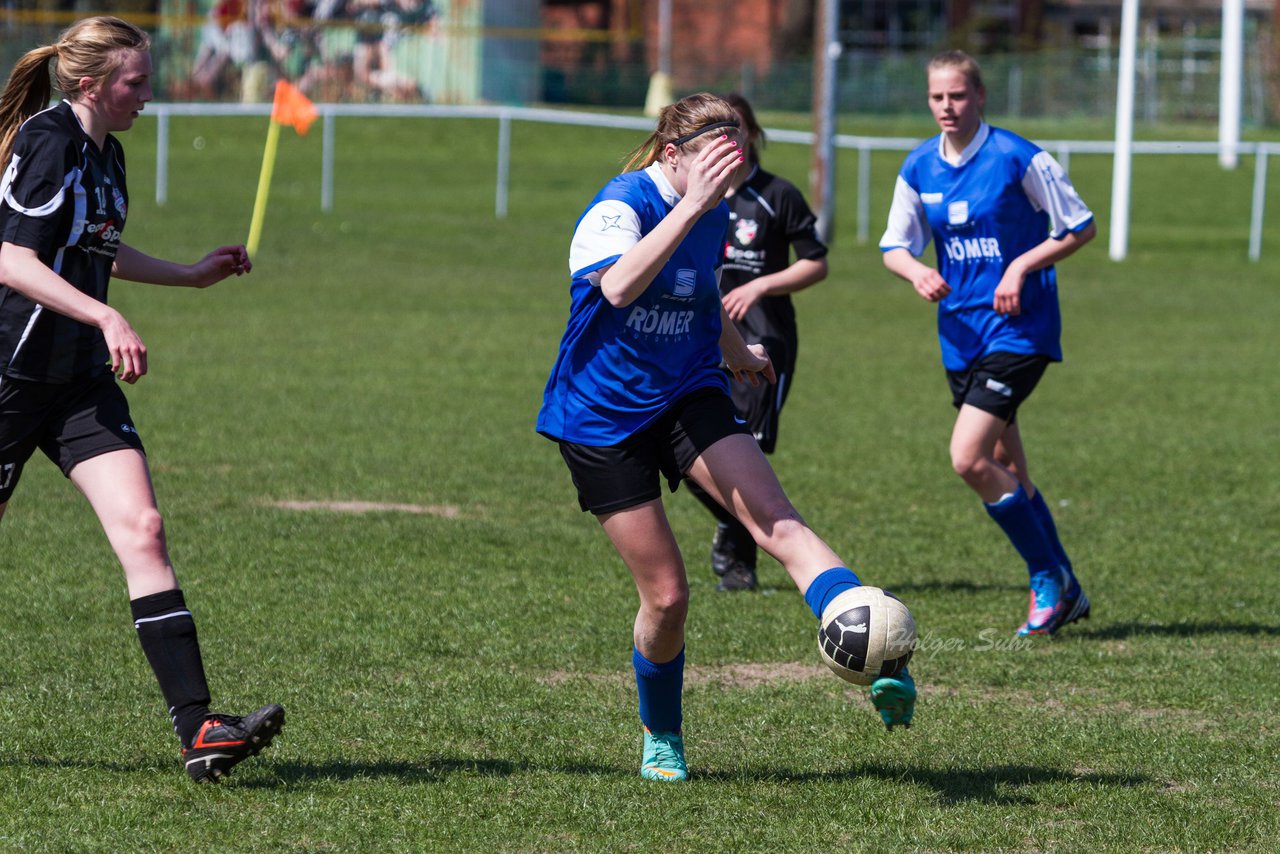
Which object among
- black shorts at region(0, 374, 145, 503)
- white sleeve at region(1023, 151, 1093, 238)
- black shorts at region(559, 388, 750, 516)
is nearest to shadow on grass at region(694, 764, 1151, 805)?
black shorts at region(559, 388, 750, 516)

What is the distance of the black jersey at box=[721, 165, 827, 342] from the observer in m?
7.57

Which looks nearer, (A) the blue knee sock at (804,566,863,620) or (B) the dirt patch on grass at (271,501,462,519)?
(A) the blue knee sock at (804,566,863,620)

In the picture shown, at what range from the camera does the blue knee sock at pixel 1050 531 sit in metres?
6.91

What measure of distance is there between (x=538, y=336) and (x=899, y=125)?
30.4 metres

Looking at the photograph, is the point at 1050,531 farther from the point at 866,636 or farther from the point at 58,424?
the point at 58,424

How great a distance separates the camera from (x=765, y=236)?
7.60 meters

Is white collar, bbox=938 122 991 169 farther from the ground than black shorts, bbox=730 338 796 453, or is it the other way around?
white collar, bbox=938 122 991 169

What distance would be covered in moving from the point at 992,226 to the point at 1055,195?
27 cm

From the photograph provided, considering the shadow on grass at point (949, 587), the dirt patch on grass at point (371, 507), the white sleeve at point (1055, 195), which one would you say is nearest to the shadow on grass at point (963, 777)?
the shadow on grass at point (949, 587)

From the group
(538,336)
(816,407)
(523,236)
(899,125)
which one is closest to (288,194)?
(523,236)

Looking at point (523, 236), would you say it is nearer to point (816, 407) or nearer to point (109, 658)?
point (816, 407)

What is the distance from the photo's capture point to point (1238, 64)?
3123 centimetres

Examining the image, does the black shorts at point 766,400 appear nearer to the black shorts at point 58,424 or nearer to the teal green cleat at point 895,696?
the teal green cleat at point 895,696

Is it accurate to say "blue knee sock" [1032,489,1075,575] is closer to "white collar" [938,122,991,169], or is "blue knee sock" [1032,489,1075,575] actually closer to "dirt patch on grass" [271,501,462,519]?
"white collar" [938,122,991,169]
